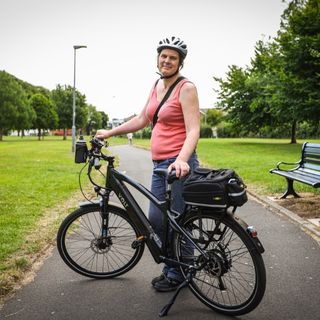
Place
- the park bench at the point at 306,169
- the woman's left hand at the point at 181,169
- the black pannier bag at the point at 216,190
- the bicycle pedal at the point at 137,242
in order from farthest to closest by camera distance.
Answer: the park bench at the point at 306,169 → the bicycle pedal at the point at 137,242 → the woman's left hand at the point at 181,169 → the black pannier bag at the point at 216,190

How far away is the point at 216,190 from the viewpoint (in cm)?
313

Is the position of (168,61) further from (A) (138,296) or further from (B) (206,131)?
(B) (206,131)

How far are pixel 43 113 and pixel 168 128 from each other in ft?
228

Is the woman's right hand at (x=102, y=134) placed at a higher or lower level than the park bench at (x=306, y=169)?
higher

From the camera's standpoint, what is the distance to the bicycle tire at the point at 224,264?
3.15 metres

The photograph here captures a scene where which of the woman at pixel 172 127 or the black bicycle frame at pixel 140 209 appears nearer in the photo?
the woman at pixel 172 127

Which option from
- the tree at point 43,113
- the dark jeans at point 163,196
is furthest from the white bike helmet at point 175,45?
the tree at point 43,113

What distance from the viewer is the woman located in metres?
3.46

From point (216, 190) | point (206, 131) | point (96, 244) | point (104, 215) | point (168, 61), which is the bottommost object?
point (206, 131)

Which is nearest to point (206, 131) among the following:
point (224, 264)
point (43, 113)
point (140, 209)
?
point (43, 113)

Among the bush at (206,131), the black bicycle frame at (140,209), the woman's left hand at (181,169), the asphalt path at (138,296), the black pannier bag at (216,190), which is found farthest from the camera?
the bush at (206,131)

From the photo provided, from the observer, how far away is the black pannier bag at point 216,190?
122 inches

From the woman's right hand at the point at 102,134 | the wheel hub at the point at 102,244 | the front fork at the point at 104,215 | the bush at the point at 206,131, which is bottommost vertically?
the bush at the point at 206,131

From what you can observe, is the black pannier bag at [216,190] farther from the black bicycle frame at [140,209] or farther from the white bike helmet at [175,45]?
the white bike helmet at [175,45]
